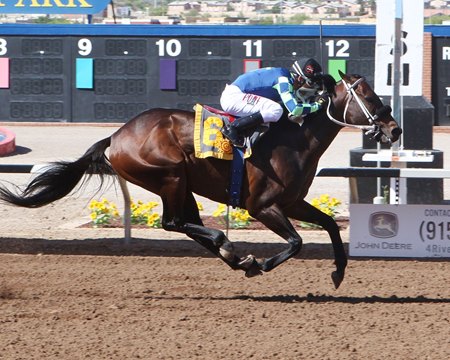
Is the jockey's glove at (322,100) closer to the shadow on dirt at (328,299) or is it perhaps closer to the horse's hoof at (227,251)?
the horse's hoof at (227,251)

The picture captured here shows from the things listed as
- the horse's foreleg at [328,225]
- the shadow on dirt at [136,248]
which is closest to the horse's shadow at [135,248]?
the shadow on dirt at [136,248]

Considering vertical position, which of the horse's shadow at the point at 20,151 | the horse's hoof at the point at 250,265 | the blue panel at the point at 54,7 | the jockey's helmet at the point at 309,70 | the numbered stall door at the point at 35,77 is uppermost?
the blue panel at the point at 54,7

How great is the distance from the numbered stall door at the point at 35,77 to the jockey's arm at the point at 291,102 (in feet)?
43.6

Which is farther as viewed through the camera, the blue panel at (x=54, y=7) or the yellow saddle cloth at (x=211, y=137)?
the blue panel at (x=54, y=7)

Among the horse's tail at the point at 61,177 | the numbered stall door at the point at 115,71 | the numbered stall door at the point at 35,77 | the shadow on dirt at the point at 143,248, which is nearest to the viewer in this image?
the horse's tail at the point at 61,177

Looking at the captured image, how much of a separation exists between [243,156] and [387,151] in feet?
9.46

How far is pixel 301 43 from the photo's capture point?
63.5 feet

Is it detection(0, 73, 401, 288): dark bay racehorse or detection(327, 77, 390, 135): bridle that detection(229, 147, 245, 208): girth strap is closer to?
detection(0, 73, 401, 288): dark bay racehorse

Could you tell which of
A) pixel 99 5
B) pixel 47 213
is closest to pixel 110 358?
pixel 47 213

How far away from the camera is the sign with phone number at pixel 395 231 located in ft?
30.1

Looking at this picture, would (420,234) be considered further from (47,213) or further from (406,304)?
(47,213)

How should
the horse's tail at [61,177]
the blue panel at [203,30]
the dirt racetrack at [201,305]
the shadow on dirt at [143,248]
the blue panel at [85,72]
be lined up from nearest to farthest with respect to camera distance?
the dirt racetrack at [201,305]
the horse's tail at [61,177]
the shadow on dirt at [143,248]
the blue panel at [203,30]
the blue panel at [85,72]

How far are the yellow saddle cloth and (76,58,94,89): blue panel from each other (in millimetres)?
12657

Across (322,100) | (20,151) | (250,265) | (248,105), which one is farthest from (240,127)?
(20,151)
